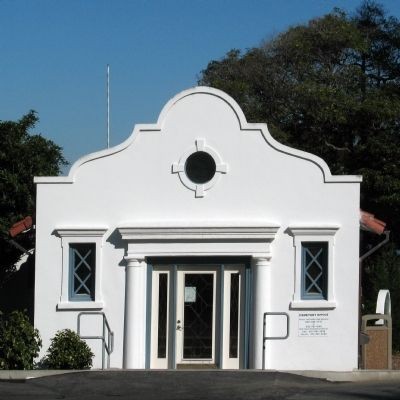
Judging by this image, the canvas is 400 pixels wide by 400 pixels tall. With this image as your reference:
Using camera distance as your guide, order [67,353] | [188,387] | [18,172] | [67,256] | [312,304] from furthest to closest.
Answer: [18,172], [67,256], [312,304], [67,353], [188,387]

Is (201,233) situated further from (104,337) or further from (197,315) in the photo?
(104,337)

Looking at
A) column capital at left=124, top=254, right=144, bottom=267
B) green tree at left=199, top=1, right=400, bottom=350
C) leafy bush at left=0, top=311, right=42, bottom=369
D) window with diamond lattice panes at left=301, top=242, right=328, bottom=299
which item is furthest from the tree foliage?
leafy bush at left=0, top=311, right=42, bottom=369

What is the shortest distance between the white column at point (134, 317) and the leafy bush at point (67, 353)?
85 centimetres

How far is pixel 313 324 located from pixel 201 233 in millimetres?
2735

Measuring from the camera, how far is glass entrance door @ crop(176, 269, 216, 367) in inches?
768

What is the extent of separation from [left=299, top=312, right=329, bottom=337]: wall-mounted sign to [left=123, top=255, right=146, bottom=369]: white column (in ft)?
9.97

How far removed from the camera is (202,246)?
63.4 ft

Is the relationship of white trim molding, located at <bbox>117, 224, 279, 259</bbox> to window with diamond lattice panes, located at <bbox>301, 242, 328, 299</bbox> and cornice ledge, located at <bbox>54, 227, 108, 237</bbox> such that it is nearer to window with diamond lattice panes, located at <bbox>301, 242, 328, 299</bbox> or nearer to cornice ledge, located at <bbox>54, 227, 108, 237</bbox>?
cornice ledge, located at <bbox>54, 227, 108, 237</bbox>

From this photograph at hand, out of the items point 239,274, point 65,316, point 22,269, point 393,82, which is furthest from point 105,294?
point 393,82

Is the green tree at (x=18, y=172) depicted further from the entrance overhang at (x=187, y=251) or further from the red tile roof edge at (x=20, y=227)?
the entrance overhang at (x=187, y=251)

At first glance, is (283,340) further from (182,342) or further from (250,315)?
(182,342)

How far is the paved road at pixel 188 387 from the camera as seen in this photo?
51.2 ft

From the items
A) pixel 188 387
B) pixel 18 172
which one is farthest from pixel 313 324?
pixel 18 172

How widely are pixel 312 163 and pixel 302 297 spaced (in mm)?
2581
